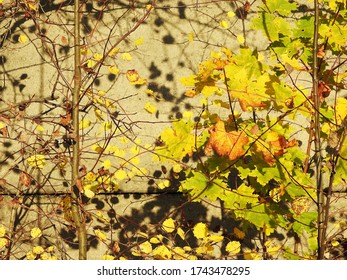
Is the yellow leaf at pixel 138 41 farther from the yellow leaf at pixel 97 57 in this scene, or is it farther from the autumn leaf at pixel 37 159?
the autumn leaf at pixel 37 159

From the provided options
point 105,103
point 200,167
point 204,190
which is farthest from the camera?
point 105,103

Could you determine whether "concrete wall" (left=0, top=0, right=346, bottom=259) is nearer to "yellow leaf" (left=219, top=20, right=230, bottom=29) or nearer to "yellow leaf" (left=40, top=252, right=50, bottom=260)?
"yellow leaf" (left=219, top=20, right=230, bottom=29)

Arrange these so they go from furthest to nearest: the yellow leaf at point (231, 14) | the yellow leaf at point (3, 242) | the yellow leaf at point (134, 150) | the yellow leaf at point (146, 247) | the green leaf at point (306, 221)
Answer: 1. the yellow leaf at point (231, 14)
2. the yellow leaf at point (134, 150)
3. the yellow leaf at point (3, 242)
4. the yellow leaf at point (146, 247)
5. the green leaf at point (306, 221)

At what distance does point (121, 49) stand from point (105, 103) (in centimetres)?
55

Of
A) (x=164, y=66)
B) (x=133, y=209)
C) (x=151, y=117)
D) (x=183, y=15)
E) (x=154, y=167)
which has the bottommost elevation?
(x=133, y=209)

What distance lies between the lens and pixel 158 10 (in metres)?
3.63

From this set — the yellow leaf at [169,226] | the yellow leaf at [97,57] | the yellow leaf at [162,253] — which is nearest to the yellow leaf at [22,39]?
the yellow leaf at [97,57]

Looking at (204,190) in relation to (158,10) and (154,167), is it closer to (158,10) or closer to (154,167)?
(154,167)

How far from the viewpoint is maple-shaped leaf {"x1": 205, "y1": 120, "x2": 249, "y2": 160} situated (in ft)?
8.09

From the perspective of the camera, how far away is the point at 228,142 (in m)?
2.49

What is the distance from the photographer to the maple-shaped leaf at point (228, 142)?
2465 mm

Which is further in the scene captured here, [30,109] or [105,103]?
[30,109]

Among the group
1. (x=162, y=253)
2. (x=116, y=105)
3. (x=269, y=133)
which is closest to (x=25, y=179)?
(x=116, y=105)

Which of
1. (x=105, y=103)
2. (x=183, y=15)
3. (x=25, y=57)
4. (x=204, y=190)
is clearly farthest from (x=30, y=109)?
(x=204, y=190)
